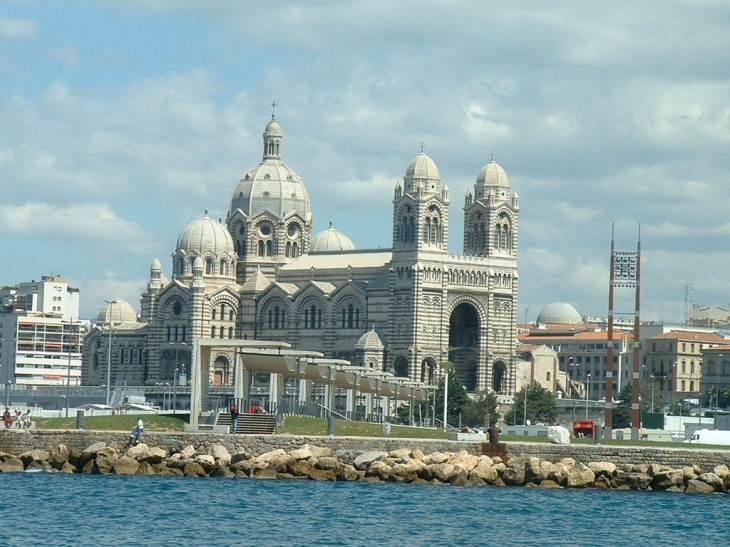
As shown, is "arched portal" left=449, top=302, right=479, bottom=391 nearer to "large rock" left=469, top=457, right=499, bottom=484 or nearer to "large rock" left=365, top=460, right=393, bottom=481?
"large rock" left=469, top=457, right=499, bottom=484

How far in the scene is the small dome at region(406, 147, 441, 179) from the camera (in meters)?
144

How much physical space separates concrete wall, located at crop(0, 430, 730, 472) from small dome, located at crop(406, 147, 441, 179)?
261 ft

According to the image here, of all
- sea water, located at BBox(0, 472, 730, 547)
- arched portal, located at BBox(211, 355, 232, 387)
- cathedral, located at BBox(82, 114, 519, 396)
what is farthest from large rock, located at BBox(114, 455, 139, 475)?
arched portal, located at BBox(211, 355, 232, 387)

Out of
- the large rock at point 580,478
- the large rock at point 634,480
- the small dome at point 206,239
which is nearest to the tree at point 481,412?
the small dome at point 206,239

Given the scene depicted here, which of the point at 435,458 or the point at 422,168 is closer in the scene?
the point at 435,458

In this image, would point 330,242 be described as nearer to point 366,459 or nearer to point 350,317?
point 350,317

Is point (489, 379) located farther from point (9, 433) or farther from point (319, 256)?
point (9, 433)

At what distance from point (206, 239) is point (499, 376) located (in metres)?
28.7

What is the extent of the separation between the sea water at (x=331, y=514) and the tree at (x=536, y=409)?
73652mm

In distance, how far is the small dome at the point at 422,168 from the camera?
144125mm

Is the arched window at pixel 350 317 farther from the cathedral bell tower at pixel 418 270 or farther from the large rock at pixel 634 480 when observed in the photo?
the large rock at pixel 634 480

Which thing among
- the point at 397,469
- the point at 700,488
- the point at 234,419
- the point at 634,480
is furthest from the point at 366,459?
the point at 700,488

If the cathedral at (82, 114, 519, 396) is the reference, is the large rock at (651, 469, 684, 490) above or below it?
below

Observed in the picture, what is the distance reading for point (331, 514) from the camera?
2116 inches
